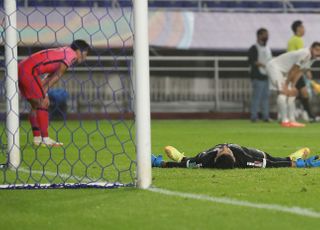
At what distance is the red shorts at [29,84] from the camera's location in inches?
462

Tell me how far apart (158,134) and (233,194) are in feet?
29.0

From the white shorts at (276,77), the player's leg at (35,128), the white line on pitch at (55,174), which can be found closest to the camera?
the white line on pitch at (55,174)

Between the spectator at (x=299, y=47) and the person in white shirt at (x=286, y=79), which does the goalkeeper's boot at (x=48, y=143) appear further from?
the spectator at (x=299, y=47)

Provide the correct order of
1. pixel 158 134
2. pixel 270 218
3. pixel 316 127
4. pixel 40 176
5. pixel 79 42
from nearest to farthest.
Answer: pixel 270 218 < pixel 40 176 < pixel 79 42 < pixel 158 134 < pixel 316 127

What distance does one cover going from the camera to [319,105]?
913 inches

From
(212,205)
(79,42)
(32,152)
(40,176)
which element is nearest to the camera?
(212,205)

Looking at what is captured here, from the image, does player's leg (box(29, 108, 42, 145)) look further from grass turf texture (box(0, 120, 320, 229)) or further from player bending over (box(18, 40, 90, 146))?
grass turf texture (box(0, 120, 320, 229))

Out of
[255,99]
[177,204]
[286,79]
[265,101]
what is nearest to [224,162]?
[177,204]

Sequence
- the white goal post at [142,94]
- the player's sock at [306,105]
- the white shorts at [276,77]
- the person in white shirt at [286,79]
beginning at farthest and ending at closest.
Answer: the player's sock at [306,105], the white shorts at [276,77], the person in white shirt at [286,79], the white goal post at [142,94]

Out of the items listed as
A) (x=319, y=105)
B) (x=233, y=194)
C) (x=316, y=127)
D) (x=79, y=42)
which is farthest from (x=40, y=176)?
(x=319, y=105)

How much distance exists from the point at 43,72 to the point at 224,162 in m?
4.44

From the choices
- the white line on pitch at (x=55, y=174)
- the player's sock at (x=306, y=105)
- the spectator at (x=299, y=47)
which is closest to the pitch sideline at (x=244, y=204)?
the white line on pitch at (x=55, y=174)

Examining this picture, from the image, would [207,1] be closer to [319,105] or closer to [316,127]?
[319,105]

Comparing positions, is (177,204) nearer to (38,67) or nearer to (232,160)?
(232,160)
